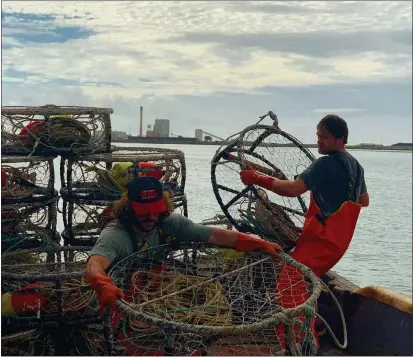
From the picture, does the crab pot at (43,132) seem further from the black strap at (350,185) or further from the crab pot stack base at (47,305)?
the black strap at (350,185)

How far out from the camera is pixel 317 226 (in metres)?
4.18

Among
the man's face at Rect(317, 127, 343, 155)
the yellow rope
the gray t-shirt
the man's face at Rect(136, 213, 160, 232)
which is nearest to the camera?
the yellow rope

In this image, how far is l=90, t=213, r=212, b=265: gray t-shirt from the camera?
340 centimetres

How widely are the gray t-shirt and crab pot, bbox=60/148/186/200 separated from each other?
1092mm

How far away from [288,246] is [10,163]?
2.34m

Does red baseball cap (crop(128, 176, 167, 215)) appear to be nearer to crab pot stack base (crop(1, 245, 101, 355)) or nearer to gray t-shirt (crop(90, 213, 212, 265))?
gray t-shirt (crop(90, 213, 212, 265))

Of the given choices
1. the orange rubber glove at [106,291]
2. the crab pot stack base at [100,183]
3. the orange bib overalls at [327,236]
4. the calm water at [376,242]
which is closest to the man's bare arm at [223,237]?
the orange bib overalls at [327,236]

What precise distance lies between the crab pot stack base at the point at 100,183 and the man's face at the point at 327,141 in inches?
54.0

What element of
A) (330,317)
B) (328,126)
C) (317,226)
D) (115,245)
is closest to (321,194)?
(317,226)

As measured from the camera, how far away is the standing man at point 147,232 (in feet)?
11.2

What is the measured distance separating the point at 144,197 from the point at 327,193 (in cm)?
145

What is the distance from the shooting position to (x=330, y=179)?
13.6 feet

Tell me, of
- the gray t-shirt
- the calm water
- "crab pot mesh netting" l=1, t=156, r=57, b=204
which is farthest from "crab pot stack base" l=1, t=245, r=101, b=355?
the calm water

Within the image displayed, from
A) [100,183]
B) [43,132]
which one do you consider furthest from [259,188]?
[43,132]
